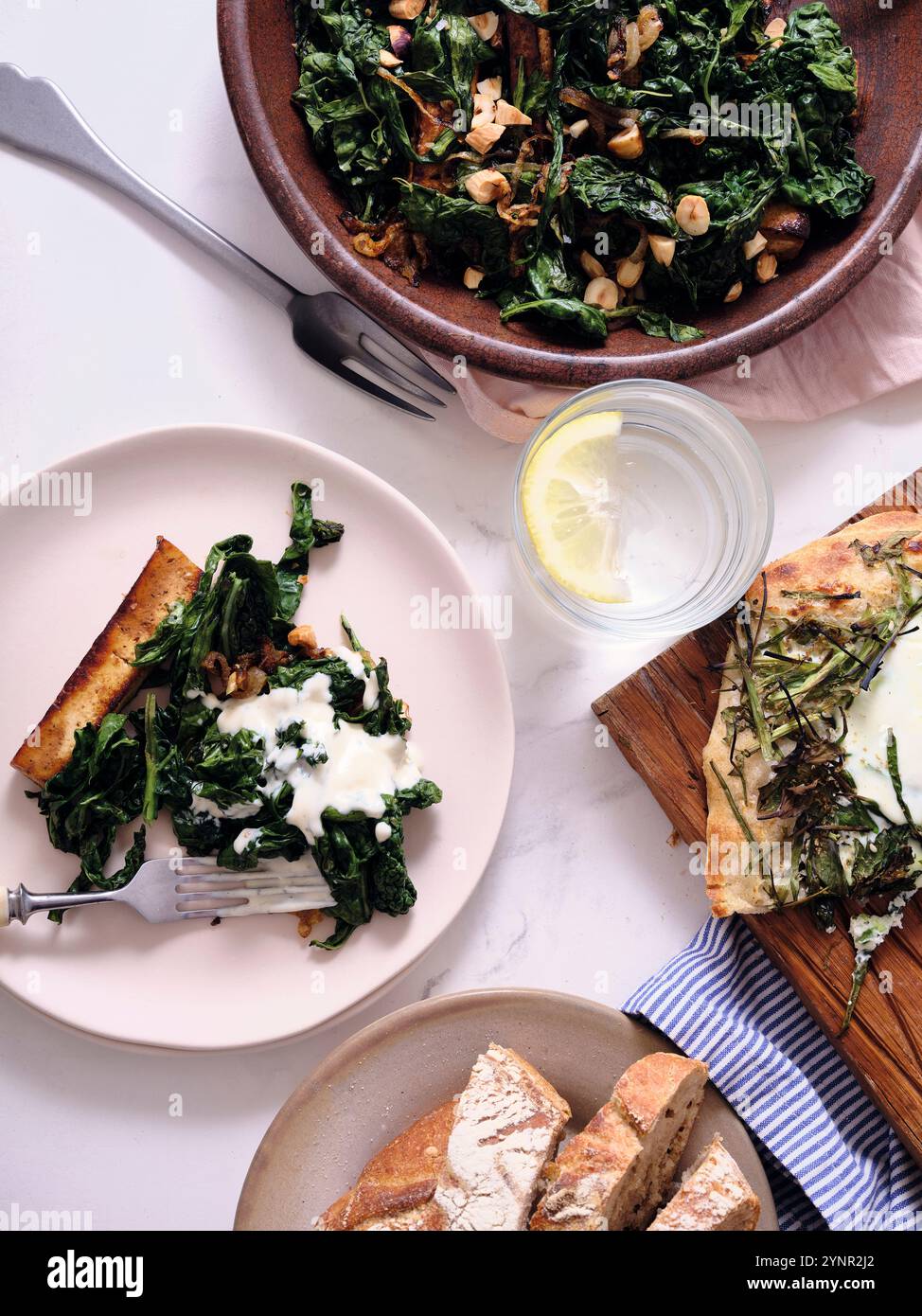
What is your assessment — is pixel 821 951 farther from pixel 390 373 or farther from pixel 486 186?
pixel 486 186

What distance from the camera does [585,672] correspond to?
2.45 metres

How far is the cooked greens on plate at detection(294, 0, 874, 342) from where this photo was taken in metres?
2.15

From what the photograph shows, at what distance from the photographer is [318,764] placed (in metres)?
2.16

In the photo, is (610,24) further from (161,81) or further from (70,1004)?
(70,1004)

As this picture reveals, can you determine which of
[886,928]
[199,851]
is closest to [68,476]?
[199,851]

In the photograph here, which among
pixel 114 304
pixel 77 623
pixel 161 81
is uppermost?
pixel 161 81

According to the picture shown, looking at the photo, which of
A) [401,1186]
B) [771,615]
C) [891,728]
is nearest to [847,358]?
Result: [771,615]

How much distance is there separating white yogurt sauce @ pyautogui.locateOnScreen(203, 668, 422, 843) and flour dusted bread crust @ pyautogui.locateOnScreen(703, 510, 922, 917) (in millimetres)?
694

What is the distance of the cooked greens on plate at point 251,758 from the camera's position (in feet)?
7.08

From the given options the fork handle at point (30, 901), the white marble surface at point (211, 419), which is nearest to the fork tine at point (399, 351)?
the white marble surface at point (211, 419)

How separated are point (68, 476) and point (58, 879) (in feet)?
2.89

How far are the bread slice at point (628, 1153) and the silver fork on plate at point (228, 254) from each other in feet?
5.10

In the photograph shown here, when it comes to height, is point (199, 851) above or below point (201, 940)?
above

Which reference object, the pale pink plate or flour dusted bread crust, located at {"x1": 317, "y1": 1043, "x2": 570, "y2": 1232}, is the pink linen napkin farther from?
flour dusted bread crust, located at {"x1": 317, "y1": 1043, "x2": 570, "y2": 1232}
